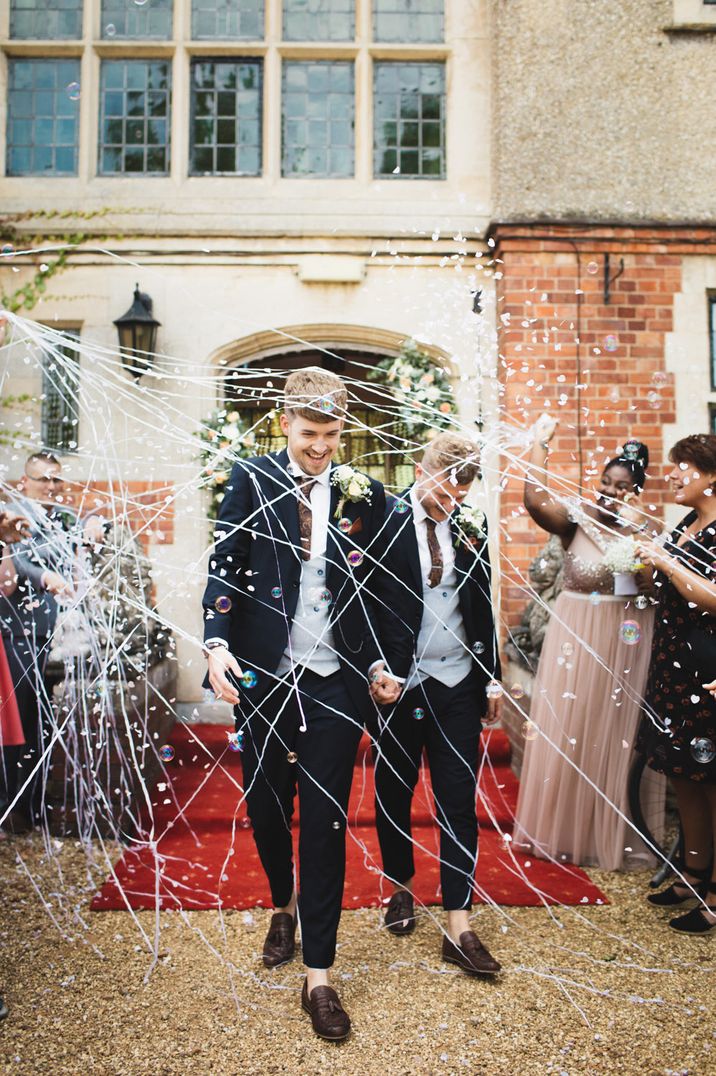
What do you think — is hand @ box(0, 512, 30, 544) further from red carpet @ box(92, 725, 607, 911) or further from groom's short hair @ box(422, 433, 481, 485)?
groom's short hair @ box(422, 433, 481, 485)

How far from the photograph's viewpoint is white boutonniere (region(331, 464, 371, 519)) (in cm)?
276

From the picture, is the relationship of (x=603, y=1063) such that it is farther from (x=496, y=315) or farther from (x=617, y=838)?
(x=496, y=315)

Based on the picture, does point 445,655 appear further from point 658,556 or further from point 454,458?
point 658,556

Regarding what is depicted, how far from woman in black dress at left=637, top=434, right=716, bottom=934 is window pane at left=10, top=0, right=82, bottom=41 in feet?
18.4

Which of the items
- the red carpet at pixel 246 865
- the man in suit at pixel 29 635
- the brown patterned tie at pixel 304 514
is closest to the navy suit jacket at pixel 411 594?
the brown patterned tie at pixel 304 514

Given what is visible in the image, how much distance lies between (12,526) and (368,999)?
1.93 meters

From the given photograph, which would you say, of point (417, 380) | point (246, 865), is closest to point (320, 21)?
point (417, 380)

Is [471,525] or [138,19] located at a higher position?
[138,19]

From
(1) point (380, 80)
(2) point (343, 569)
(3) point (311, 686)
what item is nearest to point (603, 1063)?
(3) point (311, 686)

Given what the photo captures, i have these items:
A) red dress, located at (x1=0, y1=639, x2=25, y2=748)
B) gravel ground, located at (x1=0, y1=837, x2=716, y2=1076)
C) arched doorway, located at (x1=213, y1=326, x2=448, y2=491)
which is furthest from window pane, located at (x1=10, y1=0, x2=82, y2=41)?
gravel ground, located at (x1=0, y1=837, x2=716, y2=1076)

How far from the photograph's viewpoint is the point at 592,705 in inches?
157

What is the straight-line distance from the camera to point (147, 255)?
6.23 meters

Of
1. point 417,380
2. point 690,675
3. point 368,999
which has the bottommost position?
point 368,999

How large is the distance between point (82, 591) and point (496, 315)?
391cm
